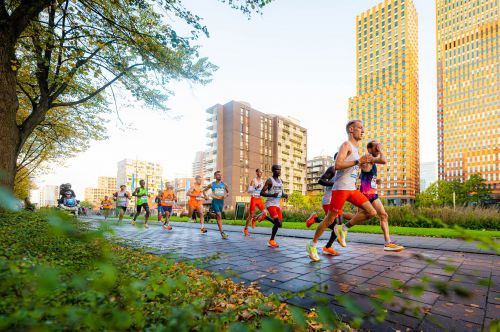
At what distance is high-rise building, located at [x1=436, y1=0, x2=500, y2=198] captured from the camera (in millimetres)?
112688

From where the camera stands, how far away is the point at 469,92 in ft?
394

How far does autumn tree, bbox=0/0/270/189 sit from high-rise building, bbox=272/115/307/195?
3541 inches

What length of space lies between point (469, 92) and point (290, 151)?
278 feet

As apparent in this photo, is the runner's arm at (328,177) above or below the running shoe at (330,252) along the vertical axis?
above

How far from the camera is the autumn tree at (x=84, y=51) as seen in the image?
6.78 metres

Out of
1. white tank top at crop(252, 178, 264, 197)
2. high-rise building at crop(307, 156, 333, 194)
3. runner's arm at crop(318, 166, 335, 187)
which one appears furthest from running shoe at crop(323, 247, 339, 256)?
high-rise building at crop(307, 156, 333, 194)

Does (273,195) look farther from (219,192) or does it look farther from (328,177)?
(219,192)

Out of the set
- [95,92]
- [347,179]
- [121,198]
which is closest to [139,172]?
[121,198]

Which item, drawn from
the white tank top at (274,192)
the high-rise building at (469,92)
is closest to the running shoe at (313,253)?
the white tank top at (274,192)

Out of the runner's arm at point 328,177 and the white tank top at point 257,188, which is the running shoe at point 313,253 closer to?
the runner's arm at point 328,177

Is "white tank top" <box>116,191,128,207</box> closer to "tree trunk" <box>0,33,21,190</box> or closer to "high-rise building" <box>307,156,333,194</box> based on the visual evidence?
"tree trunk" <box>0,33,21,190</box>

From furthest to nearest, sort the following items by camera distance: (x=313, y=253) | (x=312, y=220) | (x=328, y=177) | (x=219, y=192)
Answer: (x=219, y=192) < (x=312, y=220) < (x=328, y=177) < (x=313, y=253)

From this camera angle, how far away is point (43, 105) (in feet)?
30.8

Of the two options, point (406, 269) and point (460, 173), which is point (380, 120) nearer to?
point (460, 173)
